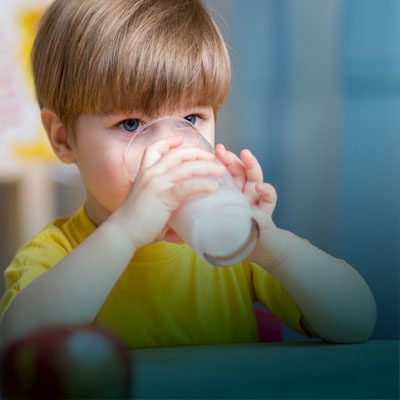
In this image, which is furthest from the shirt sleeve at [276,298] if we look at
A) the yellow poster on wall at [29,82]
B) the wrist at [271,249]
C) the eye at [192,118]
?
the yellow poster on wall at [29,82]

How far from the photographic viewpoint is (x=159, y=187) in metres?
0.64

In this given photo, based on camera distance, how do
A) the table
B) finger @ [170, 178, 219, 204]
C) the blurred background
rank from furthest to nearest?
the blurred background
finger @ [170, 178, 219, 204]
the table

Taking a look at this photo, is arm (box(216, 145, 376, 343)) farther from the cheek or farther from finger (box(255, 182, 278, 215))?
the cheek

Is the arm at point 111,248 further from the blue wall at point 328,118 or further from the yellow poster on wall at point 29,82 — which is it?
the yellow poster on wall at point 29,82

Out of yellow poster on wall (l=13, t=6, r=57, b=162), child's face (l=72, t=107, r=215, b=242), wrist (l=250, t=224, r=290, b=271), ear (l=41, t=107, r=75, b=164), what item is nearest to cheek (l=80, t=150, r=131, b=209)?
A: child's face (l=72, t=107, r=215, b=242)

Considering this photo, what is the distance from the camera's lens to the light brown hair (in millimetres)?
849

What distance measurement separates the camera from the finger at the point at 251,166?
825 mm

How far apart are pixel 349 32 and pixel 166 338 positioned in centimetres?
78

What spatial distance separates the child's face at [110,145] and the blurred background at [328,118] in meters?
0.44

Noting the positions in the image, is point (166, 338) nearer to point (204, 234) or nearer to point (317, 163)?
point (204, 234)

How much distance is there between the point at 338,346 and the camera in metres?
0.72

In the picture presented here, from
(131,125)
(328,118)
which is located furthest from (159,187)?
(328,118)

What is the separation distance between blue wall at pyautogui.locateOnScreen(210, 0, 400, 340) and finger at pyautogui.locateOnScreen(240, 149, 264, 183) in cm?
47

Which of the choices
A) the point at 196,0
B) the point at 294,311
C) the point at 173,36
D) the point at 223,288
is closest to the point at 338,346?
the point at 294,311
